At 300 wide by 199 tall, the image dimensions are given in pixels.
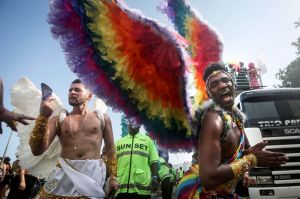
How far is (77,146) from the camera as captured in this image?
376 cm

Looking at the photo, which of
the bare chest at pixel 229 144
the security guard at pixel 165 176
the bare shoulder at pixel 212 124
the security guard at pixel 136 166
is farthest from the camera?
the security guard at pixel 165 176

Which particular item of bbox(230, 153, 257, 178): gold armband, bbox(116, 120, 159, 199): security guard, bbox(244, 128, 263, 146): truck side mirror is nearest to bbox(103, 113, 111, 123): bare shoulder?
bbox(116, 120, 159, 199): security guard

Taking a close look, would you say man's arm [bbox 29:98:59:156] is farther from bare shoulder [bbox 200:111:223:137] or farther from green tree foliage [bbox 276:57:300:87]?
green tree foliage [bbox 276:57:300:87]

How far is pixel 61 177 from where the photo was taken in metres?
3.62

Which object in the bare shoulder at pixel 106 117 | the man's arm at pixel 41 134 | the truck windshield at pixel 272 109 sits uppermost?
the truck windshield at pixel 272 109

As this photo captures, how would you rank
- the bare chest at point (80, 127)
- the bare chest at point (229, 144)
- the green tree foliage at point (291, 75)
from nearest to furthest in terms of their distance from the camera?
the bare chest at point (229, 144), the bare chest at point (80, 127), the green tree foliage at point (291, 75)

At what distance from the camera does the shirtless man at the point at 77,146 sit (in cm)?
353

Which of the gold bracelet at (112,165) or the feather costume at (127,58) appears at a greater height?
the feather costume at (127,58)

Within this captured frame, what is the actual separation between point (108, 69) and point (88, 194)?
154 centimetres

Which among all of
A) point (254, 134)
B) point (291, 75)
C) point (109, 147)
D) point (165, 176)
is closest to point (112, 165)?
point (109, 147)

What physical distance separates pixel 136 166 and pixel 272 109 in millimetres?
3615

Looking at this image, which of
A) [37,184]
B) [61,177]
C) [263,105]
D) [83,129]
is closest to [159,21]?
[83,129]

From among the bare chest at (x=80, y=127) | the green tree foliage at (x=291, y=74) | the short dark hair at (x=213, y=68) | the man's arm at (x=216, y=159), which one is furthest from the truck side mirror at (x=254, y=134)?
the green tree foliage at (x=291, y=74)

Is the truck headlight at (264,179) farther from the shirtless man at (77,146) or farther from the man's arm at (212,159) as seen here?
the man's arm at (212,159)
